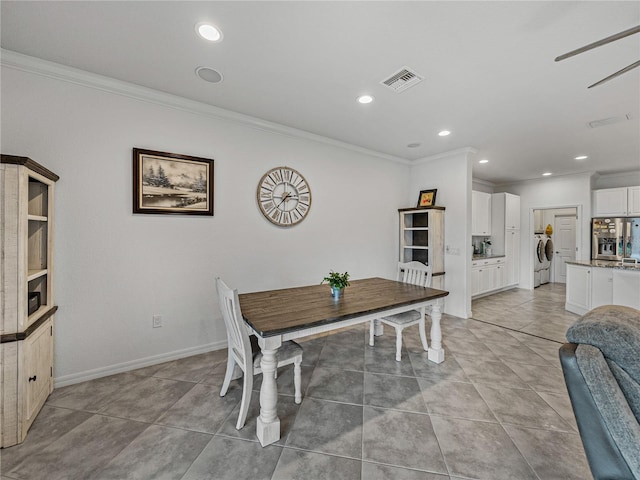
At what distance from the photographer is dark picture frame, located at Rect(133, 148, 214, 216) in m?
2.43

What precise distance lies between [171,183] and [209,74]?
1.06m

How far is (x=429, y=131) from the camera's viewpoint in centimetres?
336

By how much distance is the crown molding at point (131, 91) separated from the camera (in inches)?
78.6

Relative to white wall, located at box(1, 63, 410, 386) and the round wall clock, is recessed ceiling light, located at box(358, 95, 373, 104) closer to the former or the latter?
white wall, located at box(1, 63, 410, 386)

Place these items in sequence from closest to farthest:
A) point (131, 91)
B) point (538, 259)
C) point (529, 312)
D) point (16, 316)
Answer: point (16, 316) → point (131, 91) → point (529, 312) → point (538, 259)

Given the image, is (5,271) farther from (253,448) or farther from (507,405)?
(507,405)

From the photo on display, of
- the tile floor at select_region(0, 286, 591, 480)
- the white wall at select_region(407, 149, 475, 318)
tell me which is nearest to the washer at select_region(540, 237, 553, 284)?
the white wall at select_region(407, 149, 475, 318)

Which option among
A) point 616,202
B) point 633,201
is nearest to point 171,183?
point 616,202

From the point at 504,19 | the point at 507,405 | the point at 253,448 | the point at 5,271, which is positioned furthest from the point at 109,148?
the point at 507,405

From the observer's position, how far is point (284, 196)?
10.8 ft

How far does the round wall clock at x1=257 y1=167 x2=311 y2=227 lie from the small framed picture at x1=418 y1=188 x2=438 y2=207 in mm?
2136

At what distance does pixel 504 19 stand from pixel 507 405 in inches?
104

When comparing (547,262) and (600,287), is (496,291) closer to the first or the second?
(600,287)

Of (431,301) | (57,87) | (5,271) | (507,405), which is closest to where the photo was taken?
(5,271)
